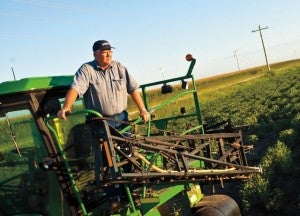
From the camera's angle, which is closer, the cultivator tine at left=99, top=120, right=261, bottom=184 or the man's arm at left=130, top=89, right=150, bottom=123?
the cultivator tine at left=99, top=120, right=261, bottom=184

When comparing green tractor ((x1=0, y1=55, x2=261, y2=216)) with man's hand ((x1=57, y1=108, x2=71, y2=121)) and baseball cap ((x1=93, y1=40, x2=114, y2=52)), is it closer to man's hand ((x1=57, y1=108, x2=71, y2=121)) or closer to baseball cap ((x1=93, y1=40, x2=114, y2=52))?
man's hand ((x1=57, y1=108, x2=71, y2=121))

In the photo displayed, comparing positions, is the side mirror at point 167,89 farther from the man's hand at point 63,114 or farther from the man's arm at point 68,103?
the man's hand at point 63,114

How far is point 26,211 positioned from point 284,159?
602 centimetres

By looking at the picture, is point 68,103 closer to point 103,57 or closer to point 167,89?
point 103,57

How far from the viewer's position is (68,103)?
4.73 metres

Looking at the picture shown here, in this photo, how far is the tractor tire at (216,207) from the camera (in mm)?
5963

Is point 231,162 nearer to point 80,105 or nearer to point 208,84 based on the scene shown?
point 80,105

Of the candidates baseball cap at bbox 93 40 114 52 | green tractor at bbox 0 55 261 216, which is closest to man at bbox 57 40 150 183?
baseball cap at bbox 93 40 114 52

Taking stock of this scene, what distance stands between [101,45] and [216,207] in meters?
2.65

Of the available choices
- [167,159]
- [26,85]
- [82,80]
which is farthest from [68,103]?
[167,159]

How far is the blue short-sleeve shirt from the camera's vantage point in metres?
5.12

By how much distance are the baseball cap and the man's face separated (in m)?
0.04

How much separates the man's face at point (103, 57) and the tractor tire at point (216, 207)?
2.32 metres

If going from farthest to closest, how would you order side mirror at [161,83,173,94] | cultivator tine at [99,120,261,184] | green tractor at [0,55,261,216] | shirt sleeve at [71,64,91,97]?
1. side mirror at [161,83,173,94]
2. shirt sleeve at [71,64,91,97]
3. green tractor at [0,55,261,216]
4. cultivator tine at [99,120,261,184]
